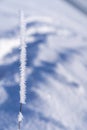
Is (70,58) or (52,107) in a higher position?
(70,58)

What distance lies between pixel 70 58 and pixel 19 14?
0.92 feet

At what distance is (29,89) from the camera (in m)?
0.88

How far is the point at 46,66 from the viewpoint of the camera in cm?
99

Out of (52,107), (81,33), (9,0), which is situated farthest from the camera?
(9,0)

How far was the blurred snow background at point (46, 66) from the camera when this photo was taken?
2.68ft

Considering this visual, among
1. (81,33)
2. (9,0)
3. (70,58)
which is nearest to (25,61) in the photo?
(70,58)

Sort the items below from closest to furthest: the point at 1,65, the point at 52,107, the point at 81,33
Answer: the point at 52,107 < the point at 1,65 < the point at 81,33

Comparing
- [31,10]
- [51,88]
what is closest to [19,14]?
[31,10]

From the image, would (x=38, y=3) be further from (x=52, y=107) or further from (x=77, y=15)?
(x=52, y=107)

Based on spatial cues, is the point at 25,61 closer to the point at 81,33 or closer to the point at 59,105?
the point at 59,105

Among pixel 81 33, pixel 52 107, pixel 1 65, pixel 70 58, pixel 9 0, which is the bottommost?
pixel 52 107

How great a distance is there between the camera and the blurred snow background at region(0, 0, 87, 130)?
0.82 meters

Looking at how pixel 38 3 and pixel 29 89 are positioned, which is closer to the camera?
pixel 29 89

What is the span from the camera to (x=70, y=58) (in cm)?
104
